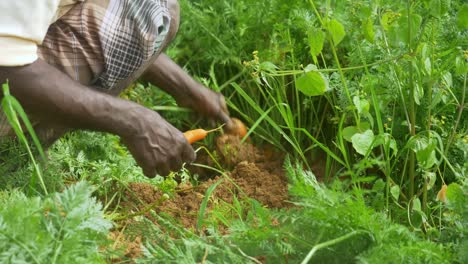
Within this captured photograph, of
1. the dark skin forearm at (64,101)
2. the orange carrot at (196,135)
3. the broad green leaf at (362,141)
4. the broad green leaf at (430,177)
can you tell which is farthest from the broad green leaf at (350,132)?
the orange carrot at (196,135)

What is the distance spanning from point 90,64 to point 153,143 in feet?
1.17

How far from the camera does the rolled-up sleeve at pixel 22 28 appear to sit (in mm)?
2555

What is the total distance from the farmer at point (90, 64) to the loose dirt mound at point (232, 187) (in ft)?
0.73

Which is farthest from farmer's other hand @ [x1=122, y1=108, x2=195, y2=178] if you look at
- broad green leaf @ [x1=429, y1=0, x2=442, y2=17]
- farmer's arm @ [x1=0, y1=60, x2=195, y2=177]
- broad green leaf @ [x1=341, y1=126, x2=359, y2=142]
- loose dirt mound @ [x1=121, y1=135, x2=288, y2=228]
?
broad green leaf @ [x1=429, y1=0, x2=442, y2=17]

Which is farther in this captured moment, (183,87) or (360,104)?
(183,87)

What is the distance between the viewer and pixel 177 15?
3295 millimetres

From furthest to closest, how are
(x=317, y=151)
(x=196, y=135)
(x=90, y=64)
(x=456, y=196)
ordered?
(x=317, y=151) → (x=196, y=135) → (x=90, y=64) → (x=456, y=196)

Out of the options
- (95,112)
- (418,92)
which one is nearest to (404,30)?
(418,92)

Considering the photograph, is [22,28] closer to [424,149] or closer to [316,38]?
[316,38]

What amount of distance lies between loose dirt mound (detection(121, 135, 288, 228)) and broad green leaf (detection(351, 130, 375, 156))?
0.47m

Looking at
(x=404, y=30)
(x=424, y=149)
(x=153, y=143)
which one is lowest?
(x=153, y=143)

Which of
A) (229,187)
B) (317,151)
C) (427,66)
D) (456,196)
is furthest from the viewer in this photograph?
(317,151)

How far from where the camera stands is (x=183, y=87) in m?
3.56

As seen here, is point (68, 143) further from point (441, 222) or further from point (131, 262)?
point (441, 222)
